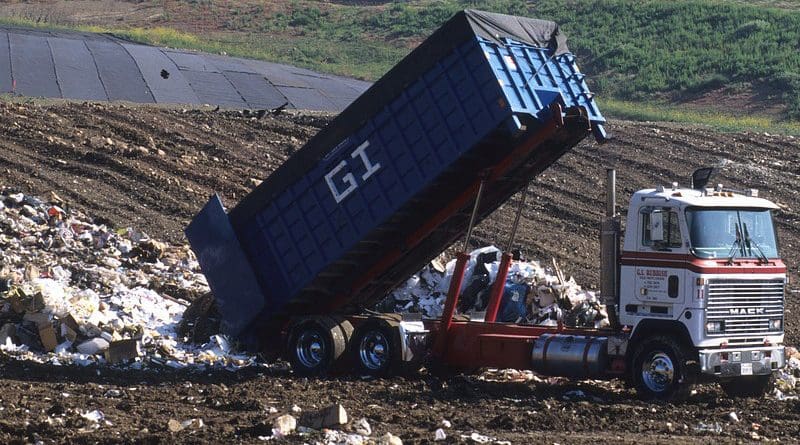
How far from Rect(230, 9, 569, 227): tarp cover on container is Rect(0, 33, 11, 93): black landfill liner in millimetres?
17673

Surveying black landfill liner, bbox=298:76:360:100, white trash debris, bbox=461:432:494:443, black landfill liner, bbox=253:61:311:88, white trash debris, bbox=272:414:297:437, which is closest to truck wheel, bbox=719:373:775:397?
white trash debris, bbox=461:432:494:443

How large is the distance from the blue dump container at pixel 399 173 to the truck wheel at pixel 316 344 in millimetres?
377

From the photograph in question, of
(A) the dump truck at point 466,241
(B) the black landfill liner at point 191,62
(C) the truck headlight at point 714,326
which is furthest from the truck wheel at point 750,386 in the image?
(B) the black landfill liner at point 191,62

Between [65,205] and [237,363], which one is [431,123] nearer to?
[237,363]

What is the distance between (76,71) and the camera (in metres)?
34.9

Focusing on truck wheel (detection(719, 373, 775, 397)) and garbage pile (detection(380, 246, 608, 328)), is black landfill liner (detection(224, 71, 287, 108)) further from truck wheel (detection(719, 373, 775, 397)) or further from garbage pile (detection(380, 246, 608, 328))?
truck wheel (detection(719, 373, 775, 397))

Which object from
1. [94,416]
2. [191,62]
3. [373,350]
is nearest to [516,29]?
[373,350]

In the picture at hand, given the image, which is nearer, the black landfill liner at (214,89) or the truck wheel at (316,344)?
the truck wheel at (316,344)

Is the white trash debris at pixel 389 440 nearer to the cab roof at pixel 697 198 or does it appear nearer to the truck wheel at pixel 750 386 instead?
the cab roof at pixel 697 198

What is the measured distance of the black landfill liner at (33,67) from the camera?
31.9 metres

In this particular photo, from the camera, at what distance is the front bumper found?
13.5 m

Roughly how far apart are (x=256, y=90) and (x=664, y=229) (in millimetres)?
23769

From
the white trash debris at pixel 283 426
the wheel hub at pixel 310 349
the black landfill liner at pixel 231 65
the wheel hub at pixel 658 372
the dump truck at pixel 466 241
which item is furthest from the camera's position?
the black landfill liner at pixel 231 65

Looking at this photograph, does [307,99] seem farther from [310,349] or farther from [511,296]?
[310,349]
